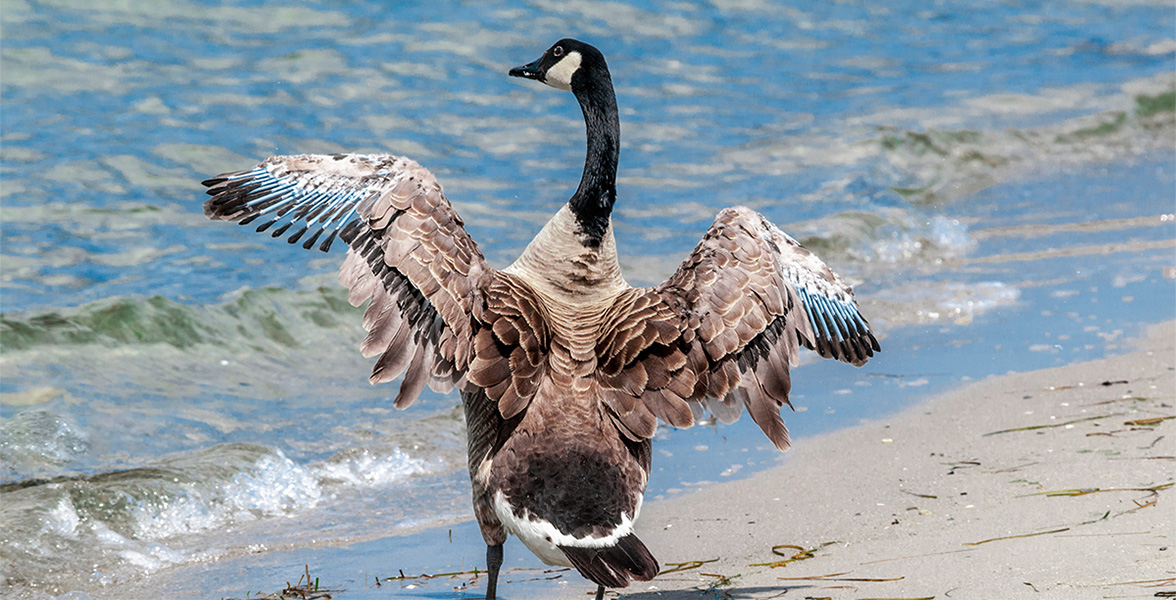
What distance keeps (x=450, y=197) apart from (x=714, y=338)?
7942mm

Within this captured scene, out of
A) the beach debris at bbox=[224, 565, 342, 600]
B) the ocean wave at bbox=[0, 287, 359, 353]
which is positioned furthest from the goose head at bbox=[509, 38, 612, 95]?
the ocean wave at bbox=[0, 287, 359, 353]

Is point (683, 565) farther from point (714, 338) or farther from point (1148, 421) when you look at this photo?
point (1148, 421)

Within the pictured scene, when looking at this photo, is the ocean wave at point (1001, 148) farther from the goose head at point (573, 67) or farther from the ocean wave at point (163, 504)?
the ocean wave at point (163, 504)

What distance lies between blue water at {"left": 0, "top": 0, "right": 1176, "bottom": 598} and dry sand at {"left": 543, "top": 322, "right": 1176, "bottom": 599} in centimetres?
42

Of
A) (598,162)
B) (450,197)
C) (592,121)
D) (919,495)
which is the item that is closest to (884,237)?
(450,197)

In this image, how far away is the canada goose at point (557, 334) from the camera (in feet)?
14.3

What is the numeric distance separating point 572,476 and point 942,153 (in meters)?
12.4

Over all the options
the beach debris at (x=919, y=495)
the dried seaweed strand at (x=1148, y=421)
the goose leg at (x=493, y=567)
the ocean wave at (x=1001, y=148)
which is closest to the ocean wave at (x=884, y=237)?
the ocean wave at (x=1001, y=148)

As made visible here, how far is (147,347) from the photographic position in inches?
344

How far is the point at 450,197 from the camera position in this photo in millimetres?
12367

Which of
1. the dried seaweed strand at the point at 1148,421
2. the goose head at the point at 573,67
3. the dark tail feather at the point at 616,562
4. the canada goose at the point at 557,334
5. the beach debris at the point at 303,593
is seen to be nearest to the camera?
the dark tail feather at the point at 616,562

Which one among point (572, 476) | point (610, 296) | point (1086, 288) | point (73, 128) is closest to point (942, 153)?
point (1086, 288)

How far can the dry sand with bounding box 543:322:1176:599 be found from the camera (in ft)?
15.2

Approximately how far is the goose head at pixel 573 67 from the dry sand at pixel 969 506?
214 centimetres
